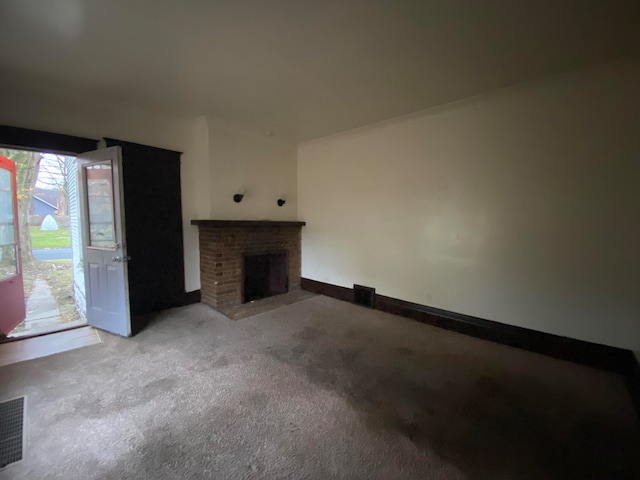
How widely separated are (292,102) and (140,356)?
10.3 feet

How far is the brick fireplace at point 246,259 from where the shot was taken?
387 cm

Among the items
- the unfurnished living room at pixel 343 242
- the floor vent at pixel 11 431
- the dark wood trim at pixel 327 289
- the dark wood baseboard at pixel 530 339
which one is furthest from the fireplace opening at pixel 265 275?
the floor vent at pixel 11 431

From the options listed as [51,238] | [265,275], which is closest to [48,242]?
[51,238]

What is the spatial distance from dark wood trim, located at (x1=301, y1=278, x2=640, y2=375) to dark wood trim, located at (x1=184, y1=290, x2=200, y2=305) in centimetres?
273

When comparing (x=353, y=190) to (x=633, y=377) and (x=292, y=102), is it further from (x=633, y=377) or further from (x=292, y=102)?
(x=633, y=377)

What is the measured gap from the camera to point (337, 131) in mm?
4215

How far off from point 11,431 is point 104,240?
6.43 ft

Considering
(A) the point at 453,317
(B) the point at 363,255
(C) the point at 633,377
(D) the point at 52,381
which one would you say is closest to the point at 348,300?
(B) the point at 363,255

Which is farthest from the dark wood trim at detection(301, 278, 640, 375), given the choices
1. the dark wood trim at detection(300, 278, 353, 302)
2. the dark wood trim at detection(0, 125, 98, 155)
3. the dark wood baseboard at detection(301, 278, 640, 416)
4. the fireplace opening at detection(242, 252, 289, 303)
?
the dark wood trim at detection(0, 125, 98, 155)

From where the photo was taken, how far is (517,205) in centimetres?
277

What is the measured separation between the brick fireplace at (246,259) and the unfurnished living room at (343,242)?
50 millimetres

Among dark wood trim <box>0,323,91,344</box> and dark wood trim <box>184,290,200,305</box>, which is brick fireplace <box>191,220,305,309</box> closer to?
dark wood trim <box>184,290,200,305</box>

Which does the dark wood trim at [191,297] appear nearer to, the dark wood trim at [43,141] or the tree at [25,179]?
the dark wood trim at [43,141]

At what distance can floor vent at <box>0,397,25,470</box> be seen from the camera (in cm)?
146
